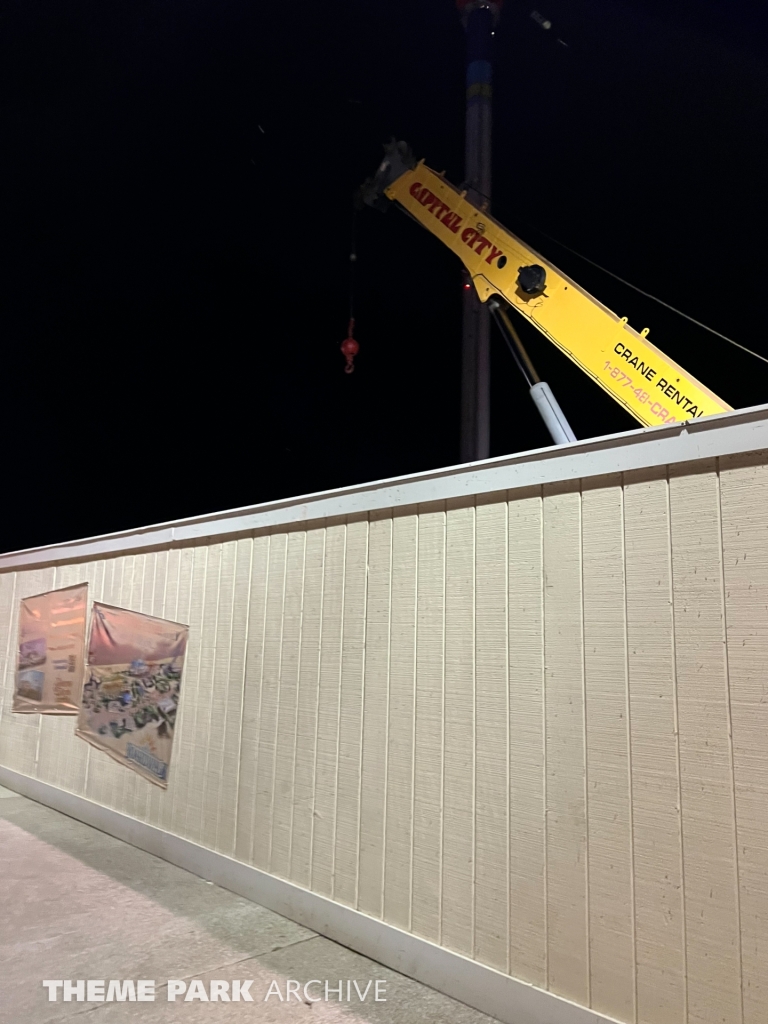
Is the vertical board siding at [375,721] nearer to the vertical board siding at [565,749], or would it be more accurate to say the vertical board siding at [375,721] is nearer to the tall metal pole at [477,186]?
the vertical board siding at [565,749]

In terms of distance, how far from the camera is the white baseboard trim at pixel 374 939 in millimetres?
2261

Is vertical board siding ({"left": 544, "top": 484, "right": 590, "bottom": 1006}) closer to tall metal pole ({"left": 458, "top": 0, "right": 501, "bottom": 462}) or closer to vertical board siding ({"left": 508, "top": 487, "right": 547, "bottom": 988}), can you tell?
vertical board siding ({"left": 508, "top": 487, "right": 547, "bottom": 988})

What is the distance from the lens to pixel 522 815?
7.92 ft

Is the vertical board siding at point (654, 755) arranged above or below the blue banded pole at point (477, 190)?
below

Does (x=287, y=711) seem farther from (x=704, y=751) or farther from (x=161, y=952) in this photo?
(x=704, y=751)

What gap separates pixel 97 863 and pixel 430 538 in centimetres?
295

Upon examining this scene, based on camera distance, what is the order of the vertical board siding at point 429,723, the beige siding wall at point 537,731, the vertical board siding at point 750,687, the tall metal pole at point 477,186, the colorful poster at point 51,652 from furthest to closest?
the tall metal pole at point 477,186 → the colorful poster at point 51,652 → the vertical board siding at point 429,723 → the beige siding wall at point 537,731 → the vertical board siding at point 750,687

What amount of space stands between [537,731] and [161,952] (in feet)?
6.15

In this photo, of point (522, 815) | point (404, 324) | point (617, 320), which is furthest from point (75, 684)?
point (404, 324)

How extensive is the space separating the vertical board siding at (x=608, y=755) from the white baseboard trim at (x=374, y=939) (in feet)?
0.52

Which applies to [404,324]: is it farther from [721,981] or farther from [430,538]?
[721,981]

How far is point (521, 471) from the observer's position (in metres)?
2.63

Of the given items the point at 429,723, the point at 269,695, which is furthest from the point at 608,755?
the point at 269,695

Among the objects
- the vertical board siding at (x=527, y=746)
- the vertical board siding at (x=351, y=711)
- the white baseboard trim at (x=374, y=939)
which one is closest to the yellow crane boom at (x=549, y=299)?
the vertical board siding at (x=527, y=746)
